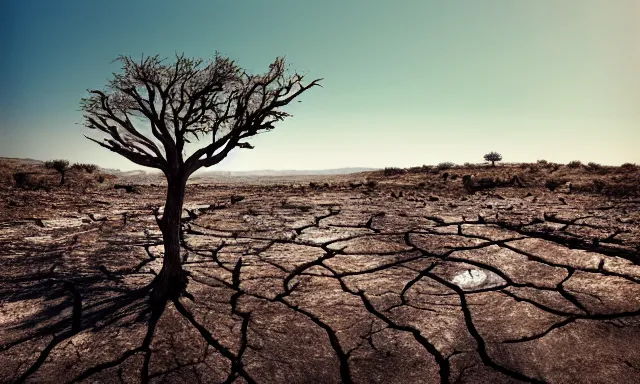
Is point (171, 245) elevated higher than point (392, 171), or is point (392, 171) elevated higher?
point (392, 171)

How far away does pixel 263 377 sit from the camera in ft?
9.46

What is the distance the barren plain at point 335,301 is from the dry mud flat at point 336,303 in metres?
0.02

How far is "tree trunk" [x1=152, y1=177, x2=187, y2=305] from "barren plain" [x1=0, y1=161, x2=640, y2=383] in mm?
202

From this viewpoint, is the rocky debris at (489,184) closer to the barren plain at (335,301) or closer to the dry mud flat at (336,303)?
the barren plain at (335,301)

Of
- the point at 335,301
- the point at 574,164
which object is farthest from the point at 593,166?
the point at 335,301

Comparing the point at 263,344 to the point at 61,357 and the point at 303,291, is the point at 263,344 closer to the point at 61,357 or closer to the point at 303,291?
the point at 303,291

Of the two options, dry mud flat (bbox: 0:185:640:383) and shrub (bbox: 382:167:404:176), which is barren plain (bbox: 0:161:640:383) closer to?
dry mud flat (bbox: 0:185:640:383)

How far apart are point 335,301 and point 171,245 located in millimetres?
1906

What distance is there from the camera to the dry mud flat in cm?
296

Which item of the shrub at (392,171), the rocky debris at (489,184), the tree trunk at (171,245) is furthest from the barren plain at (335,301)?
the shrub at (392,171)

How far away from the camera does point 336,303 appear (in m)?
4.02

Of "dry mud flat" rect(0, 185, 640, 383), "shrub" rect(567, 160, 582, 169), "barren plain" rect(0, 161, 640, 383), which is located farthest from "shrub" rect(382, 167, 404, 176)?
"dry mud flat" rect(0, 185, 640, 383)

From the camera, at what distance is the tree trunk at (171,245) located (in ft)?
13.2

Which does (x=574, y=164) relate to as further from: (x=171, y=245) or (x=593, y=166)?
(x=171, y=245)
